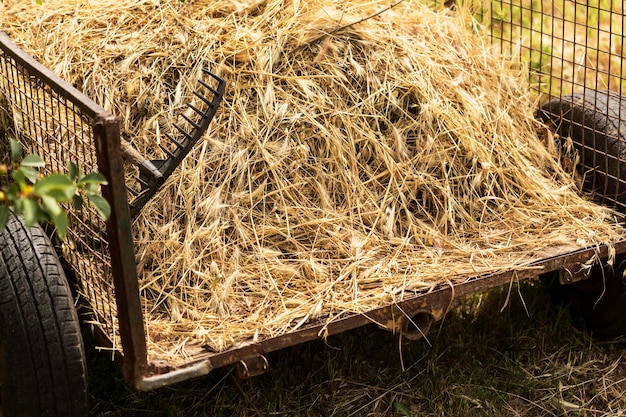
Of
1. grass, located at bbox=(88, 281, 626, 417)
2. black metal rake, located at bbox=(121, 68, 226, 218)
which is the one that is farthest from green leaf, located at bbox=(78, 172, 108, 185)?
grass, located at bbox=(88, 281, 626, 417)

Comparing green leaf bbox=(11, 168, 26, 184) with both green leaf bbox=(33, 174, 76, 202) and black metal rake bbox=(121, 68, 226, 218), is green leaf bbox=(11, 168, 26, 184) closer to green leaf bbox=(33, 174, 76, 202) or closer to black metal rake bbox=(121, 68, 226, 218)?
green leaf bbox=(33, 174, 76, 202)

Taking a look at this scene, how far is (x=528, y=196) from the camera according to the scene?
340 cm

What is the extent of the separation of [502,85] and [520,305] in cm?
87

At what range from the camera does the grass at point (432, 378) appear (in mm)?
3291

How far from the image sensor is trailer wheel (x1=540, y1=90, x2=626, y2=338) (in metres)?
3.42

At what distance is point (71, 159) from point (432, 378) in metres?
1.47

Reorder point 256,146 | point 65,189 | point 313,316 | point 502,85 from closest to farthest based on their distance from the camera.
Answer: point 65,189 < point 313,316 < point 256,146 < point 502,85

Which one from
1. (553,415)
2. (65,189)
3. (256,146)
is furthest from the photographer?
(553,415)

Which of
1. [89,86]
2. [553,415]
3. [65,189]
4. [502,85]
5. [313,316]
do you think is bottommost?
[553,415]

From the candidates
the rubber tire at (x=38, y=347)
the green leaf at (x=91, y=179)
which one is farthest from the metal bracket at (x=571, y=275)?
the green leaf at (x=91, y=179)

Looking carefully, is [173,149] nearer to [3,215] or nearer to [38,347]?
[38,347]

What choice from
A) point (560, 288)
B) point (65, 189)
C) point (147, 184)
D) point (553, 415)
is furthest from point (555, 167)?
point (65, 189)

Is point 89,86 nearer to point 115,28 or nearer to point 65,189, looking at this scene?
point 115,28

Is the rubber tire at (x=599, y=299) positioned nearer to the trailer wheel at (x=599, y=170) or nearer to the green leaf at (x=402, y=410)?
the trailer wheel at (x=599, y=170)
